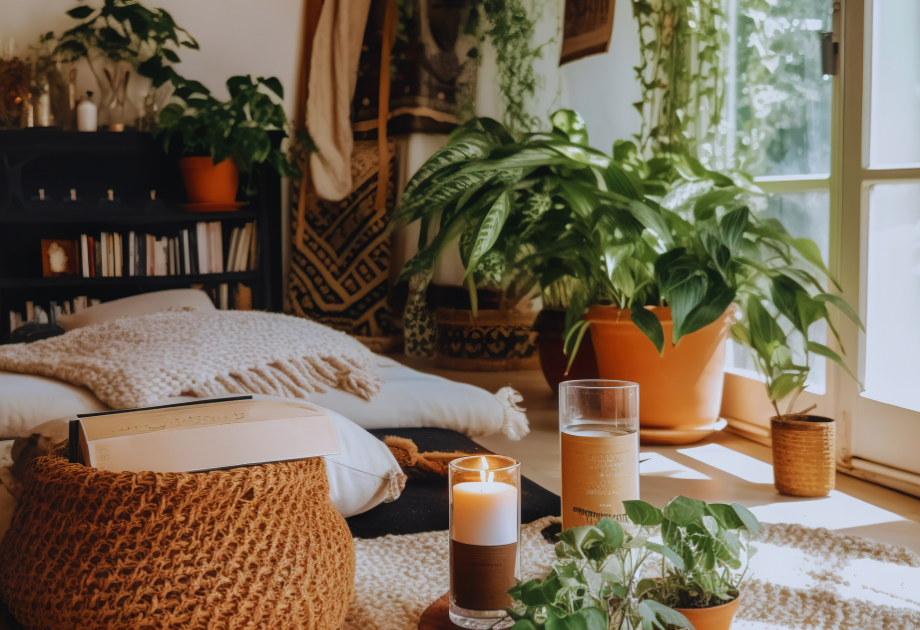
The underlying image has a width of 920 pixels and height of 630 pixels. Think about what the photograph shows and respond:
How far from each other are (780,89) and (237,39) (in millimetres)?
2261

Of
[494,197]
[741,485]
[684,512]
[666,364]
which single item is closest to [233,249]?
[494,197]

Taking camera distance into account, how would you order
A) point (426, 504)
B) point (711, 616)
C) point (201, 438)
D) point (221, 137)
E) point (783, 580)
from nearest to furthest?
point (711, 616) → point (201, 438) → point (783, 580) → point (426, 504) → point (221, 137)

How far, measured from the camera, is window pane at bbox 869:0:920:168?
1.43m

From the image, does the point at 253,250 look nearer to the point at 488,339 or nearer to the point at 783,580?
the point at 488,339

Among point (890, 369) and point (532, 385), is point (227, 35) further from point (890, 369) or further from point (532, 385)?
point (890, 369)

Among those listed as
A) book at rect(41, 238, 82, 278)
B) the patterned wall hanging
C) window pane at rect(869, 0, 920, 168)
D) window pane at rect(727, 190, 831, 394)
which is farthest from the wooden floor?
book at rect(41, 238, 82, 278)

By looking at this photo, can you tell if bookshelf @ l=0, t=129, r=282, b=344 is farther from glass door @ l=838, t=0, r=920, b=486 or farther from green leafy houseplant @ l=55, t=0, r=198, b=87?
glass door @ l=838, t=0, r=920, b=486

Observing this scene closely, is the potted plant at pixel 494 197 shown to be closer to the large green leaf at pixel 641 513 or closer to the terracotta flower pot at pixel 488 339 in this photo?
the terracotta flower pot at pixel 488 339

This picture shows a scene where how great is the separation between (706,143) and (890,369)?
2.54 feet

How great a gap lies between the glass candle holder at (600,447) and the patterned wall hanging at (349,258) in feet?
7.66

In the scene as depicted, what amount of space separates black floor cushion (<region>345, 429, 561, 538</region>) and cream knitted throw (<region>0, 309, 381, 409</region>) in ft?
0.45

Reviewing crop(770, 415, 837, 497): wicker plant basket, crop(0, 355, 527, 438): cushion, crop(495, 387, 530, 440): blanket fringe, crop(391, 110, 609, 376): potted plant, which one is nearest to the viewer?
crop(0, 355, 527, 438): cushion

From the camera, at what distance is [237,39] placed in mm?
3209

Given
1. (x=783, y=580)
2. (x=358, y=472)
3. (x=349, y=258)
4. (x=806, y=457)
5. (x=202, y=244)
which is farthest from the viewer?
(x=349, y=258)
